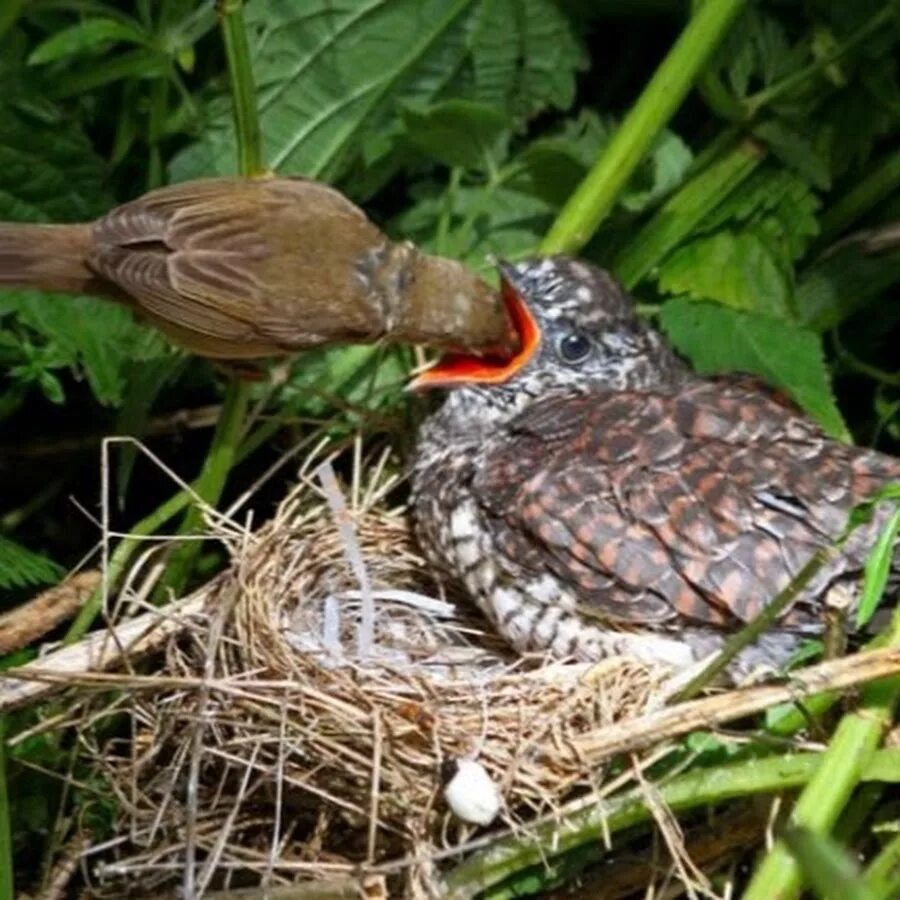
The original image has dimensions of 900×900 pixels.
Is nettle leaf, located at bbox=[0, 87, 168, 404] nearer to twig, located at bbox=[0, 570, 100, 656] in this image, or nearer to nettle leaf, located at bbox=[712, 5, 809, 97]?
twig, located at bbox=[0, 570, 100, 656]

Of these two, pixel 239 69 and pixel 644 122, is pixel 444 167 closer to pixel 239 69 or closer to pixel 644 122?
pixel 644 122

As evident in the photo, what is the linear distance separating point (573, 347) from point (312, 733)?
→ 668 millimetres

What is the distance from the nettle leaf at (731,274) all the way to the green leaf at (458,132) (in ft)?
0.89

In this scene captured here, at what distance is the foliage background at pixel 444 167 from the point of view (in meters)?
2.58

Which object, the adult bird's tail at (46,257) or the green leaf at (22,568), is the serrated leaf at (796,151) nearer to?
the adult bird's tail at (46,257)

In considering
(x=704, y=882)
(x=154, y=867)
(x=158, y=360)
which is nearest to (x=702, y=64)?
(x=158, y=360)

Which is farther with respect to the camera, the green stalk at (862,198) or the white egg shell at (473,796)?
the green stalk at (862,198)

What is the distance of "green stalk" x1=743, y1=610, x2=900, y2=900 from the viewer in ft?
6.36

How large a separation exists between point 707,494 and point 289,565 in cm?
55

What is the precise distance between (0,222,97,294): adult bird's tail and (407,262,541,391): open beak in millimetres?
454

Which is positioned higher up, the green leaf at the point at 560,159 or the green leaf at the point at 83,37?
the green leaf at the point at 83,37

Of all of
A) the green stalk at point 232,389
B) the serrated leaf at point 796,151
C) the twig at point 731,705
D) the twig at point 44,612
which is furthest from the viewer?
the serrated leaf at point 796,151

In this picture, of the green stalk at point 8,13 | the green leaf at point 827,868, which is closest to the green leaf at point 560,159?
the green stalk at point 8,13

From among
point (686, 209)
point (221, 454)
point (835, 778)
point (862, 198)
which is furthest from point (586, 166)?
point (835, 778)
